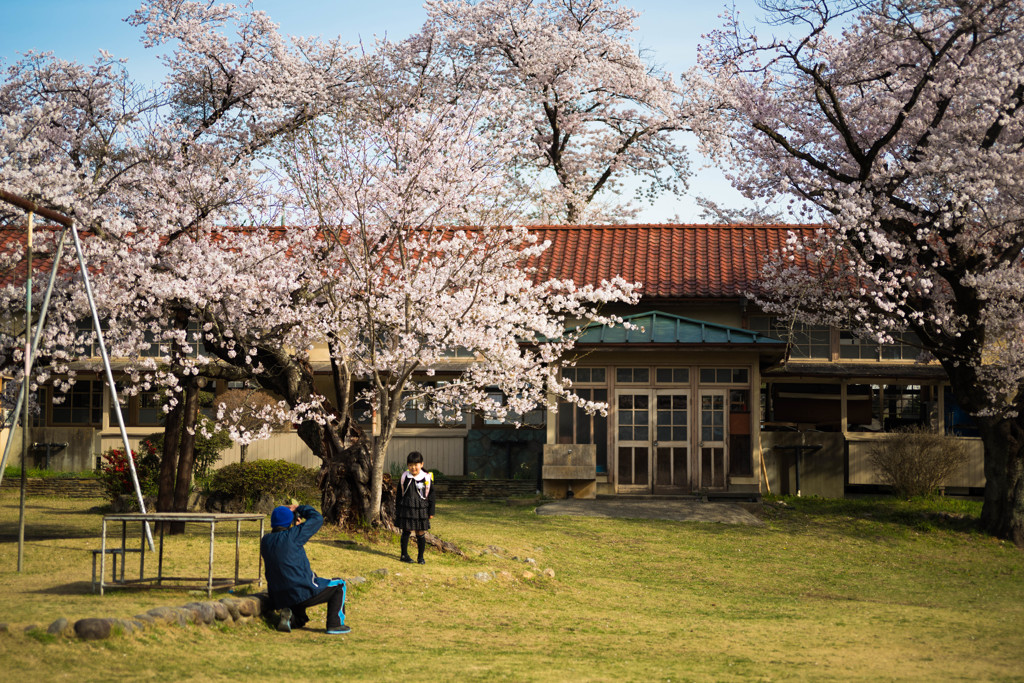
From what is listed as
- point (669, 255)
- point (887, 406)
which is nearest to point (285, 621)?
point (887, 406)

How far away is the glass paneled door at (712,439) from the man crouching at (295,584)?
1209 centimetres

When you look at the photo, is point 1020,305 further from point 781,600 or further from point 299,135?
point 299,135

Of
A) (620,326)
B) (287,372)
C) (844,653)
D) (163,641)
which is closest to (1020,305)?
(620,326)

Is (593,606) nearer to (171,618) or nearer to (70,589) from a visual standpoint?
(171,618)

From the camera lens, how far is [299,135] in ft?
43.8

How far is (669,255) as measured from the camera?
24.1 meters

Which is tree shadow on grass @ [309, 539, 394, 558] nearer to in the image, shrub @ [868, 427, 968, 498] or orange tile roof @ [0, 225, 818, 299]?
orange tile roof @ [0, 225, 818, 299]

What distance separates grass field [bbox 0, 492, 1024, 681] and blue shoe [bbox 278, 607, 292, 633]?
0.11 metres

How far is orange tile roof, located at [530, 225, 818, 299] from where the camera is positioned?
22.3 meters

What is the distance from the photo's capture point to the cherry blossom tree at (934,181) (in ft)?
54.1

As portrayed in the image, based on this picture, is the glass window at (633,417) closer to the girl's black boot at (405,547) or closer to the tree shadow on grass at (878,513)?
the tree shadow on grass at (878,513)

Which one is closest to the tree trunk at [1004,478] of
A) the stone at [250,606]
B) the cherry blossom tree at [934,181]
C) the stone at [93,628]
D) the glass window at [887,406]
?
the cherry blossom tree at [934,181]

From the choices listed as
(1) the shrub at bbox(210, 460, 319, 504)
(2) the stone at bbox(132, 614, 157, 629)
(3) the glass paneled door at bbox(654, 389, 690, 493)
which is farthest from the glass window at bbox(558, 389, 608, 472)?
(2) the stone at bbox(132, 614, 157, 629)

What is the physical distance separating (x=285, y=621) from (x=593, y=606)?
12.5 ft
